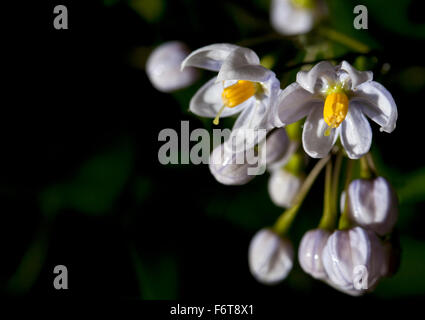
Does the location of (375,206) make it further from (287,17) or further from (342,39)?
(287,17)

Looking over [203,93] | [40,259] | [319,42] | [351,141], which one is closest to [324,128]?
[351,141]

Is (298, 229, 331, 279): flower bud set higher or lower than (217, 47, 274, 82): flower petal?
lower

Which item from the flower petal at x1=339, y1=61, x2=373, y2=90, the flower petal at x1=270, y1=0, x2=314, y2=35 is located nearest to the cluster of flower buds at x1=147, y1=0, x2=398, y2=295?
the flower petal at x1=339, y1=61, x2=373, y2=90

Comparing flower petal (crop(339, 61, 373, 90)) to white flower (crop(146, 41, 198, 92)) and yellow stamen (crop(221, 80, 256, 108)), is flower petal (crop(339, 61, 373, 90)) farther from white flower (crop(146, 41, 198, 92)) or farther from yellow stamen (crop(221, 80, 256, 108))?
white flower (crop(146, 41, 198, 92))

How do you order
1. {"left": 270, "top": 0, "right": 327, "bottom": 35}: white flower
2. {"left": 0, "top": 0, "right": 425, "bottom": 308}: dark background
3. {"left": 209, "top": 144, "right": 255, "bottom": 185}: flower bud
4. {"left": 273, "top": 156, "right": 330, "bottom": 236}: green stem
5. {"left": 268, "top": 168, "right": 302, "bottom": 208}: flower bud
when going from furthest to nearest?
{"left": 270, "top": 0, "right": 327, "bottom": 35}: white flower → {"left": 0, "top": 0, "right": 425, "bottom": 308}: dark background → {"left": 268, "top": 168, "right": 302, "bottom": 208}: flower bud → {"left": 273, "top": 156, "right": 330, "bottom": 236}: green stem → {"left": 209, "top": 144, "right": 255, "bottom": 185}: flower bud

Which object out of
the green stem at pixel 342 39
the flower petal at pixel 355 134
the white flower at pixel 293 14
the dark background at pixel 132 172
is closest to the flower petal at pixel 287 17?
the white flower at pixel 293 14

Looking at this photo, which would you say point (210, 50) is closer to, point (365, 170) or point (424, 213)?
point (365, 170)

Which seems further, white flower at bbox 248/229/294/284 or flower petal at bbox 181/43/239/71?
white flower at bbox 248/229/294/284
